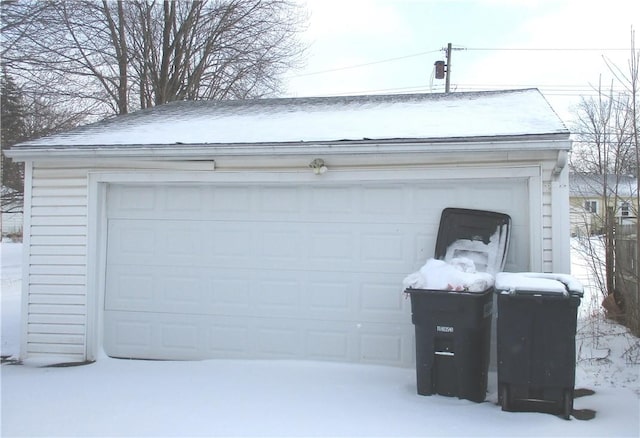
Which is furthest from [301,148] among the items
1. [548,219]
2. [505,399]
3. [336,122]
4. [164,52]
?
[164,52]

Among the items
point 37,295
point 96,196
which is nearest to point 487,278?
point 96,196

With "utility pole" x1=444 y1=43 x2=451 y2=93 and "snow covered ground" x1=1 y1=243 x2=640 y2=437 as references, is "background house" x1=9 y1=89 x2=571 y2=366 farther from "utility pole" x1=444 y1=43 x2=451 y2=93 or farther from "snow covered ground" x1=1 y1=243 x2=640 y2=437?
"utility pole" x1=444 y1=43 x2=451 y2=93

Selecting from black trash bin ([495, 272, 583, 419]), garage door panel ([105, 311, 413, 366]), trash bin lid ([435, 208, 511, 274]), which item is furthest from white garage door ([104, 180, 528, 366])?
black trash bin ([495, 272, 583, 419])

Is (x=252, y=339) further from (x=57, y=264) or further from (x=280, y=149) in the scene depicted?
(x=57, y=264)

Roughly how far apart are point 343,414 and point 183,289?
2831mm

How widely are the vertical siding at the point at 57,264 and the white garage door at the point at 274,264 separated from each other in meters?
0.34

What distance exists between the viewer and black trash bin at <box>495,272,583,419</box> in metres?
4.52

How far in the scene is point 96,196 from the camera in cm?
668

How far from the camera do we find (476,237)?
5.71 m

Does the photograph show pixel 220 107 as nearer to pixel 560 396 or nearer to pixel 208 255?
pixel 208 255

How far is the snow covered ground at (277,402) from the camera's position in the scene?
432 cm

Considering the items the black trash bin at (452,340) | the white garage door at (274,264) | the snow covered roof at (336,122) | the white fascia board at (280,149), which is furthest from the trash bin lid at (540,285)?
the snow covered roof at (336,122)

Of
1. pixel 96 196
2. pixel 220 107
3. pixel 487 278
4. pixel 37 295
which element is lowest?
pixel 37 295

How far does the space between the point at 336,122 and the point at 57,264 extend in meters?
3.96
